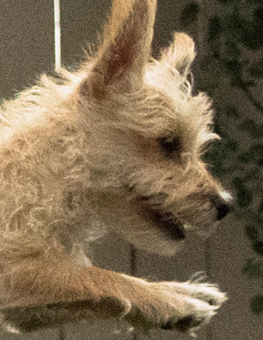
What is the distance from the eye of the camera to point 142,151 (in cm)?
63

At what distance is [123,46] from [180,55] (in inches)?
7.8

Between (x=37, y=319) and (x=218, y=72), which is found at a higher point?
(x=218, y=72)

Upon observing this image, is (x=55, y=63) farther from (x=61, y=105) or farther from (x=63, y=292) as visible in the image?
(x=63, y=292)

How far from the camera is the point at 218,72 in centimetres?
108

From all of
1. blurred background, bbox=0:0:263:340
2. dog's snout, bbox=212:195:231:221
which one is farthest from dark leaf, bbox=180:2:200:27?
dog's snout, bbox=212:195:231:221

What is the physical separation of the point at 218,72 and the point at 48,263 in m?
0.70

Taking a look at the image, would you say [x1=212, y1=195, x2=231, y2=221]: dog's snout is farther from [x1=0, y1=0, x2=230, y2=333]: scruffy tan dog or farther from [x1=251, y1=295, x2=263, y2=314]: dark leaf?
[x1=251, y1=295, x2=263, y2=314]: dark leaf

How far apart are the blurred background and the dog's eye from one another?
0.66 ft

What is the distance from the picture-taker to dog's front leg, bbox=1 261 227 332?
1.84 feet

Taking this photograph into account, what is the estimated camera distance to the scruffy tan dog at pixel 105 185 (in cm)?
57

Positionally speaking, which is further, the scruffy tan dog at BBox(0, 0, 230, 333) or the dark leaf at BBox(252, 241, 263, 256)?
the dark leaf at BBox(252, 241, 263, 256)

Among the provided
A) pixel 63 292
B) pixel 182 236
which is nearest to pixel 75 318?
pixel 63 292

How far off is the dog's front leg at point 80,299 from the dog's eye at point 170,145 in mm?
194

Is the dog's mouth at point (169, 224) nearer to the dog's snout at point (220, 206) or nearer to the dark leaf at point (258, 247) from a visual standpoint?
the dog's snout at point (220, 206)
